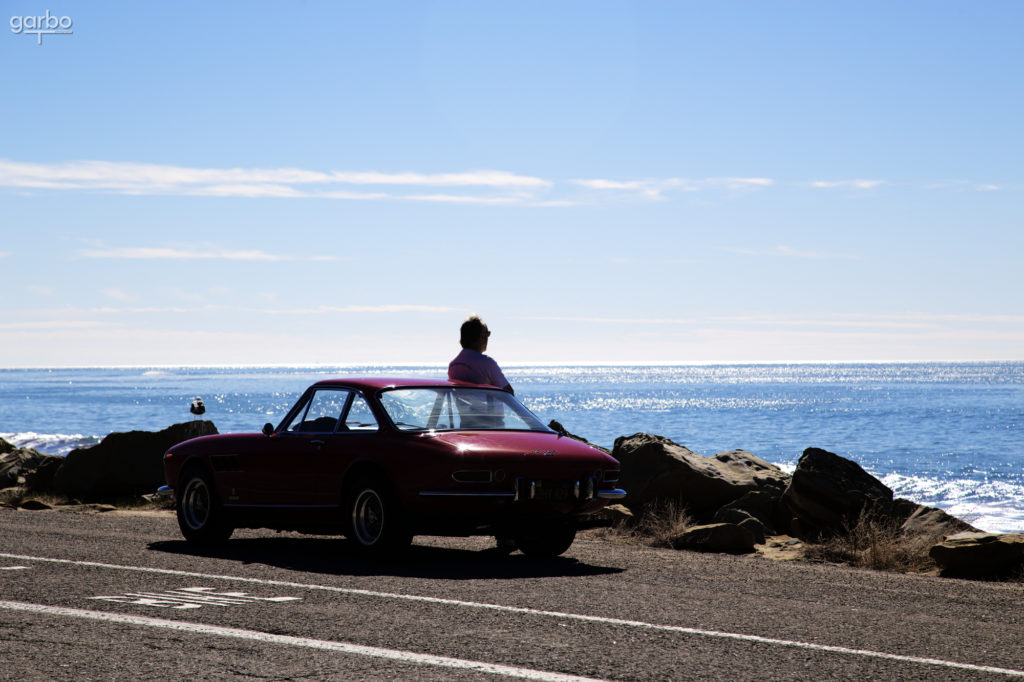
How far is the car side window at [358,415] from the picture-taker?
1095 cm

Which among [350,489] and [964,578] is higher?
[350,489]

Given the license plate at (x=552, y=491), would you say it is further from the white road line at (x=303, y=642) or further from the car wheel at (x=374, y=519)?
the white road line at (x=303, y=642)

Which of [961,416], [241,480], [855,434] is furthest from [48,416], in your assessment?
A: [241,480]

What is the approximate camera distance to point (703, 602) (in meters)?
8.37

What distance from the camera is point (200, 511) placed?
12211 millimetres

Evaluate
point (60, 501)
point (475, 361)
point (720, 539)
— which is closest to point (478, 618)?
point (475, 361)

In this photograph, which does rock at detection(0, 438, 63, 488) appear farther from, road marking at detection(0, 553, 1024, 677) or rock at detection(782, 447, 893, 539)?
rock at detection(782, 447, 893, 539)

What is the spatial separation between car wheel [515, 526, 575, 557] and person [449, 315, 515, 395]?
1.46 metres

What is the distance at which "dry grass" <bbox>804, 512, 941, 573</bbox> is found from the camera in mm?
11531

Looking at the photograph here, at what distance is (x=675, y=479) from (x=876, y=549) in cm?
377

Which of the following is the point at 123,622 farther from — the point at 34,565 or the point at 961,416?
the point at 961,416

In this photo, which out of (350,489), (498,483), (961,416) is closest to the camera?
(498,483)

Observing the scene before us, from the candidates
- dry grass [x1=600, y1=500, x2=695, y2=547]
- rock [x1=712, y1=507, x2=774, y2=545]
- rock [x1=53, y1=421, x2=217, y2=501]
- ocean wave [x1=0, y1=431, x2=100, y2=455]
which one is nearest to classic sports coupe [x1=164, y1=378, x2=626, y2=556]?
dry grass [x1=600, y1=500, x2=695, y2=547]

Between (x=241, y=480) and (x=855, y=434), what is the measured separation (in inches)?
2430
